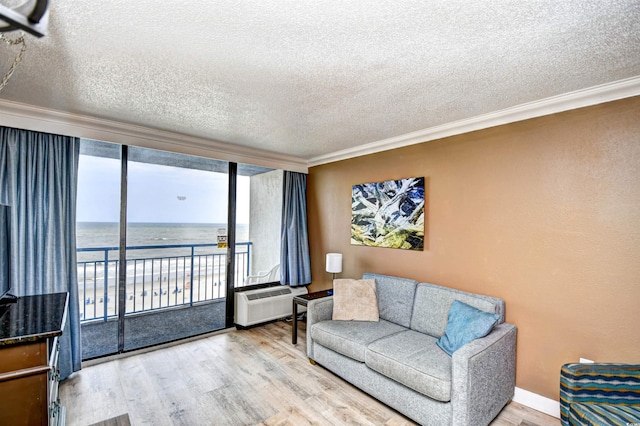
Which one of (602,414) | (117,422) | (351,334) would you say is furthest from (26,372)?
(602,414)

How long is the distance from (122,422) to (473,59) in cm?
341

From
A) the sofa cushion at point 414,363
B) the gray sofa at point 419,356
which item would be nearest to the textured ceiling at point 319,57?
the gray sofa at point 419,356

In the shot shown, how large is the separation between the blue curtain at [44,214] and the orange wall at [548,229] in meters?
3.54

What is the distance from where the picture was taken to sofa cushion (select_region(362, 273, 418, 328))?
3.04 m

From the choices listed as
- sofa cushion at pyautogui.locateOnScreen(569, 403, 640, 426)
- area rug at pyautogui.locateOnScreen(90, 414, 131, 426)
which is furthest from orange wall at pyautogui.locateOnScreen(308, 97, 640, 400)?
area rug at pyautogui.locateOnScreen(90, 414, 131, 426)

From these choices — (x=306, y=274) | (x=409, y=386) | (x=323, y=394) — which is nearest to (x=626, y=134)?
(x=409, y=386)

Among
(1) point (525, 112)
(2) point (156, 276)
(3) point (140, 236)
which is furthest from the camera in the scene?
(3) point (140, 236)

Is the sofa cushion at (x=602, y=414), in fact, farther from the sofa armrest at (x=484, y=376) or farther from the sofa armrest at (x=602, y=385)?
the sofa armrest at (x=484, y=376)

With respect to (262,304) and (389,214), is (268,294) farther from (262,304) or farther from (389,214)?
(389,214)

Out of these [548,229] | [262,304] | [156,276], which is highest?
[548,229]

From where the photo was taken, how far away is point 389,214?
3537 millimetres

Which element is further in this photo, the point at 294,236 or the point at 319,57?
the point at 294,236

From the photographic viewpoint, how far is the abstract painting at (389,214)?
325 centimetres

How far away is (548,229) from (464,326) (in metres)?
1.05
